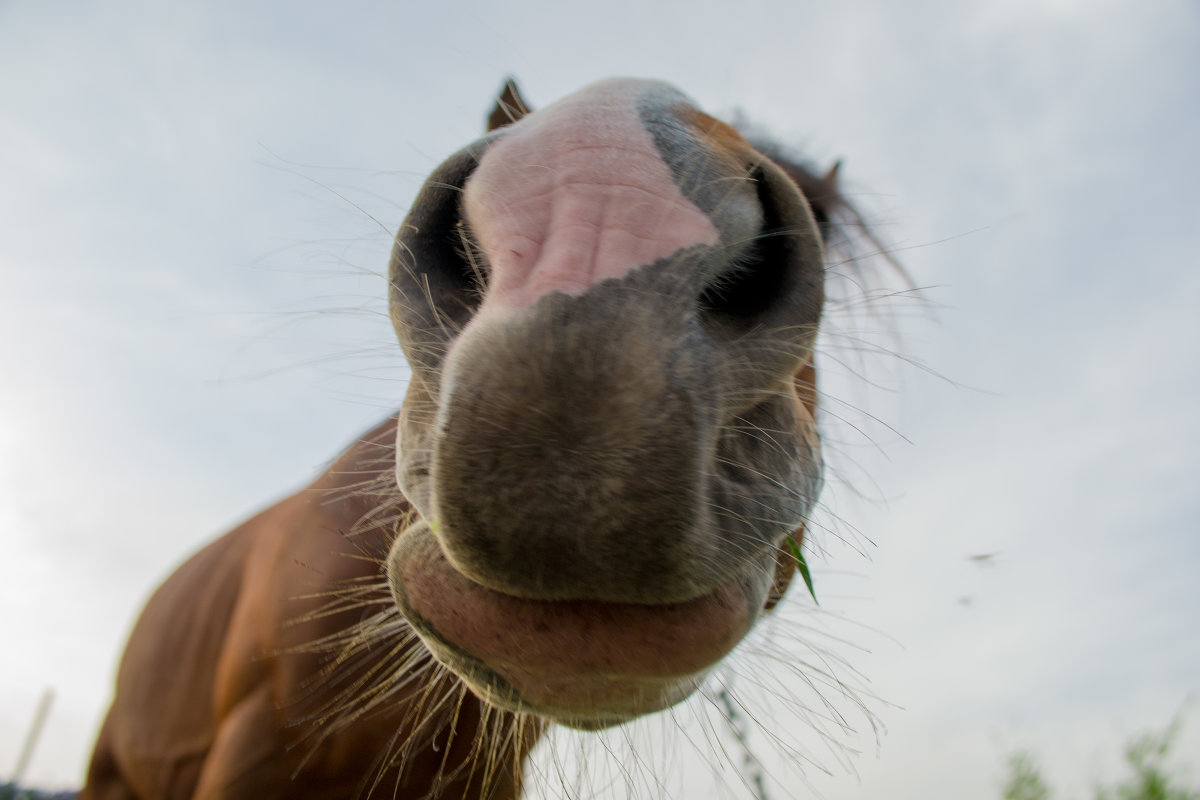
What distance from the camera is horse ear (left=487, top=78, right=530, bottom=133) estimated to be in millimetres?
1561

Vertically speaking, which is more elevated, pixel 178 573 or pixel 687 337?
pixel 687 337

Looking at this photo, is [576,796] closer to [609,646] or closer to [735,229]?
[609,646]

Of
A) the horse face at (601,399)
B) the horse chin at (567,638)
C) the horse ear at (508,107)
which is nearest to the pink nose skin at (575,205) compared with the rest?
the horse face at (601,399)

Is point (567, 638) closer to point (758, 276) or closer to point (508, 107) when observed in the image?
point (758, 276)

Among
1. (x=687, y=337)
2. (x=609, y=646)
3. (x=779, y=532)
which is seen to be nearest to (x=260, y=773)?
(x=609, y=646)

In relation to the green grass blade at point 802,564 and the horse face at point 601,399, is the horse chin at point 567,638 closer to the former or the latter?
the horse face at point 601,399

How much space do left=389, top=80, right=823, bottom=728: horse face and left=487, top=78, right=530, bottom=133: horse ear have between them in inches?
19.8

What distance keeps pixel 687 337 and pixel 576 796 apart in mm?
1076

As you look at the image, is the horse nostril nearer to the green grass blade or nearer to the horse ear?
the green grass blade

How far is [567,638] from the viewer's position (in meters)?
0.89

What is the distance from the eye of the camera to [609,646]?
891 millimetres

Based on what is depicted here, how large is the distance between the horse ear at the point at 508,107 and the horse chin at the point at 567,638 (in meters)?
1.01

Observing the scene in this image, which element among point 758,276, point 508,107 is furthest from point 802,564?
point 508,107

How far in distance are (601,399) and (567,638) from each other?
0.35m
